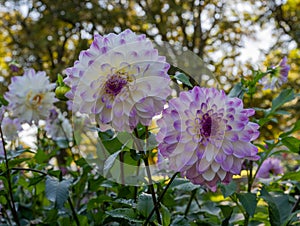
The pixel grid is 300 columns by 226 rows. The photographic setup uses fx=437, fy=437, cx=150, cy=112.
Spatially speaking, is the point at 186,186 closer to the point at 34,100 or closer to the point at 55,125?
the point at 34,100

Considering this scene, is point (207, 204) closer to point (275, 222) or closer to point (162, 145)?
point (275, 222)

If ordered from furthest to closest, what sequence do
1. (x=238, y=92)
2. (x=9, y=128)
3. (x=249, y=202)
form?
1. (x=9, y=128)
2. (x=238, y=92)
3. (x=249, y=202)

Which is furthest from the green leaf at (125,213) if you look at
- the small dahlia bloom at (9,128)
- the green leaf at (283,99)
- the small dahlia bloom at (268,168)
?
the small dahlia bloom at (268,168)

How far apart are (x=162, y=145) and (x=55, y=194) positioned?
40cm

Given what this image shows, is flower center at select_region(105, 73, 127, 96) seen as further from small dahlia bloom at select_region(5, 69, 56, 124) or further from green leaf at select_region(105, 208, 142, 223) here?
small dahlia bloom at select_region(5, 69, 56, 124)

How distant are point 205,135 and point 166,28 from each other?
373cm

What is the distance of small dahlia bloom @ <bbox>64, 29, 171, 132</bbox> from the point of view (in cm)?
59

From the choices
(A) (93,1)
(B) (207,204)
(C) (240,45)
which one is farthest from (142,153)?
(C) (240,45)

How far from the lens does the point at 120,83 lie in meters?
0.60

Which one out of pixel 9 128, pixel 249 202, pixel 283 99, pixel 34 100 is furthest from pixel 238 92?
pixel 9 128

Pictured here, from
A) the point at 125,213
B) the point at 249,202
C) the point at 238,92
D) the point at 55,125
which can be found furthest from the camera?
the point at 55,125

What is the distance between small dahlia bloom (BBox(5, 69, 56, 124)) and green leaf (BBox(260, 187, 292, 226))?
24.6 inches

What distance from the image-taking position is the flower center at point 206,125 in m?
0.58

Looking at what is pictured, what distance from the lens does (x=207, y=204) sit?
116cm
